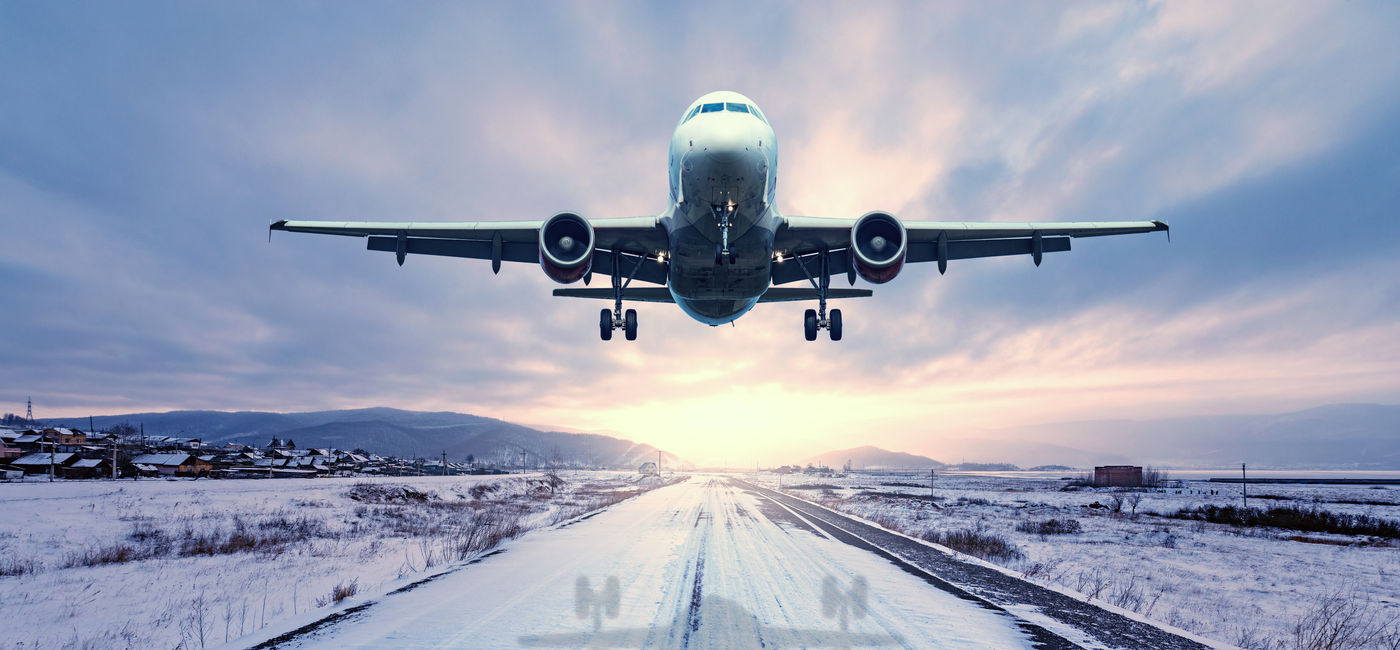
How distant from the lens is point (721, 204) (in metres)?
11.8

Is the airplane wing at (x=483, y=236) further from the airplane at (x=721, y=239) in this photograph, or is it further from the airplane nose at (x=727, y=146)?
the airplane nose at (x=727, y=146)

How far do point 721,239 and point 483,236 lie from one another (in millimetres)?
5784

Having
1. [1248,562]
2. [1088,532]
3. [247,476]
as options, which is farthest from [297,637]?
[247,476]

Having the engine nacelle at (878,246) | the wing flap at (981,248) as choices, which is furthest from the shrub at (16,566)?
the wing flap at (981,248)

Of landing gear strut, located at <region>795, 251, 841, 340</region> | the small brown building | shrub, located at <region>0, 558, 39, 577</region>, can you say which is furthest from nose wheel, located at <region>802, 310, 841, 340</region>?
the small brown building

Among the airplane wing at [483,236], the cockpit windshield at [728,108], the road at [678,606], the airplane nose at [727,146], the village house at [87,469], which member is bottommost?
the village house at [87,469]

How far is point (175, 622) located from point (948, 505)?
39.1 metres

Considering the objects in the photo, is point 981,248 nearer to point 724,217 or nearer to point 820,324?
point 820,324

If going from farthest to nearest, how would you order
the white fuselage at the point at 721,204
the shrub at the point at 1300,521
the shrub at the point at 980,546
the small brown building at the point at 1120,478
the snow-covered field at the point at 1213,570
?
the small brown building at the point at 1120,478 → the shrub at the point at 1300,521 → the shrub at the point at 980,546 → the snow-covered field at the point at 1213,570 → the white fuselage at the point at 721,204

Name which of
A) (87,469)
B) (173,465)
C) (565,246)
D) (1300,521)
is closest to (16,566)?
(565,246)

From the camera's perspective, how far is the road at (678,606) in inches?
296

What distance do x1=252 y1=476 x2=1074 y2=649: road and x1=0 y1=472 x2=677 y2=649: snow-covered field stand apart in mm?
2399

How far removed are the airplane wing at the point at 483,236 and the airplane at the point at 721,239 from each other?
Answer: 27 millimetres

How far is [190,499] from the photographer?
104ft
